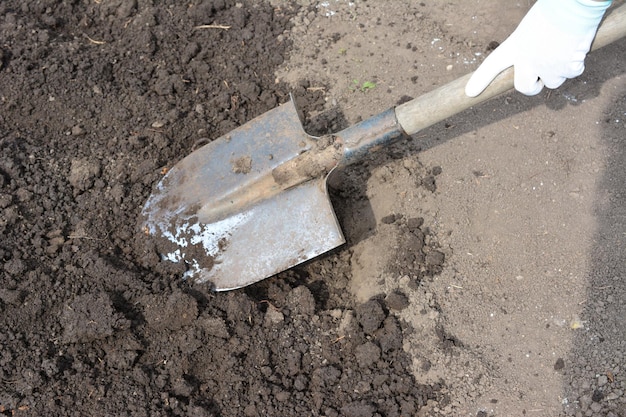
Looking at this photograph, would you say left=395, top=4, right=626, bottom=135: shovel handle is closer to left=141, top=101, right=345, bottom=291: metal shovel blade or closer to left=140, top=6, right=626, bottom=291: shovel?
left=140, top=6, right=626, bottom=291: shovel

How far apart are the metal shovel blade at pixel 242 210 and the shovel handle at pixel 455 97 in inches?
19.9

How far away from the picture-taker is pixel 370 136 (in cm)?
264

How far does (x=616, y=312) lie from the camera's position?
2549 mm

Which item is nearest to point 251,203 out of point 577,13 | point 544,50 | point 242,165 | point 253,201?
point 253,201

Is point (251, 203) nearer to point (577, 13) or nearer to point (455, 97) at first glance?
point (455, 97)

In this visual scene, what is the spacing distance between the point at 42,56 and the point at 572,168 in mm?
2920

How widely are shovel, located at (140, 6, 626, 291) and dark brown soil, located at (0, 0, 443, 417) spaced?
116mm

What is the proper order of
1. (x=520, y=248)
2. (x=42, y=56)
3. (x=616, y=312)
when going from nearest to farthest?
(x=616, y=312), (x=520, y=248), (x=42, y=56)

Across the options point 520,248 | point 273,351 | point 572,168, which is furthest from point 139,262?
point 572,168

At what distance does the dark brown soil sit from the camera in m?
2.50

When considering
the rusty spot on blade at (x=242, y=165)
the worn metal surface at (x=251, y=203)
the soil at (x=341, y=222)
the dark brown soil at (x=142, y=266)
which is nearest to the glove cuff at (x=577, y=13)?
the soil at (x=341, y=222)

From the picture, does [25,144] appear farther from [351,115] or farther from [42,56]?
[351,115]

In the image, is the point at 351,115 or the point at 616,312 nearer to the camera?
the point at 616,312

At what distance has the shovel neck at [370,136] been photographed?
2.60 meters
